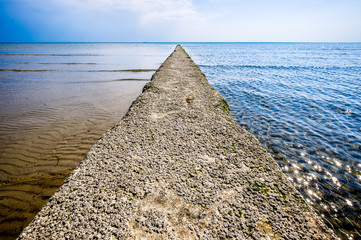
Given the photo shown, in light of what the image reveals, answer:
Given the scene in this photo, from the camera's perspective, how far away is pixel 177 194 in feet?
8.64

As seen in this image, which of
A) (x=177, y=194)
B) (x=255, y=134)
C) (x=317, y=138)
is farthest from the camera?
(x=255, y=134)

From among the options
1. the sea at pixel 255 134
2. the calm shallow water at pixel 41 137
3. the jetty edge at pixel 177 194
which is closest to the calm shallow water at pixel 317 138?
the sea at pixel 255 134

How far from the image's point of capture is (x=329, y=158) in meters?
5.14

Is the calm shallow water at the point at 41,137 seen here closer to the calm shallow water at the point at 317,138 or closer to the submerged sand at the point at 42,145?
the submerged sand at the point at 42,145

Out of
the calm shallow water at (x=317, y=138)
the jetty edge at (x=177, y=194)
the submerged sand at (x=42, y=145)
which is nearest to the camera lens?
the jetty edge at (x=177, y=194)

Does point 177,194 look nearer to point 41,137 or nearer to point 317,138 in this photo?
point 41,137

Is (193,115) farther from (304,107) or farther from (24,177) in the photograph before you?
(304,107)

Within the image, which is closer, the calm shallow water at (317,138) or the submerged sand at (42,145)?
the submerged sand at (42,145)

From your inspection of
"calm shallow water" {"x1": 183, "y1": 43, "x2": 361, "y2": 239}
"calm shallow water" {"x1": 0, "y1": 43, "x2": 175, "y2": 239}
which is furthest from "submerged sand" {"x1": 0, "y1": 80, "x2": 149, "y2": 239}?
"calm shallow water" {"x1": 183, "y1": 43, "x2": 361, "y2": 239}

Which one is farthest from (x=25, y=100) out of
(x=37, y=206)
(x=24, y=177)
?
(x=37, y=206)

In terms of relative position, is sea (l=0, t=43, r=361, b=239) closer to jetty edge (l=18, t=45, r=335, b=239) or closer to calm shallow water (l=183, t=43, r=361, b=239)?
calm shallow water (l=183, t=43, r=361, b=239)

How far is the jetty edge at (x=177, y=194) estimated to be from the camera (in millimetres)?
2145

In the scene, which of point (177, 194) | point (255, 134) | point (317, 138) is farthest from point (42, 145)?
point (317, 138)

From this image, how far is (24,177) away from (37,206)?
1.23m
